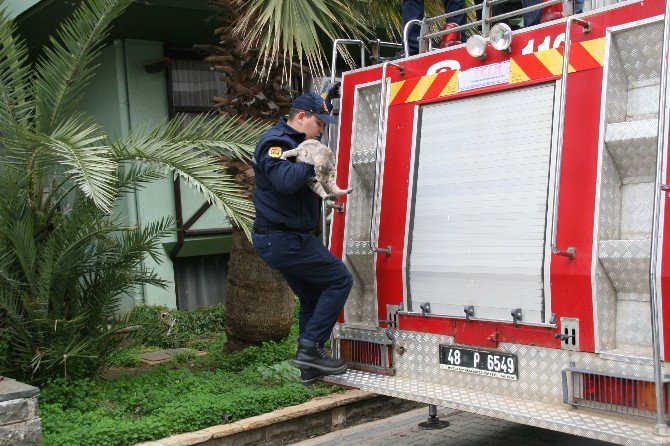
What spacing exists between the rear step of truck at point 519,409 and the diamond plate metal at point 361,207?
0.50m

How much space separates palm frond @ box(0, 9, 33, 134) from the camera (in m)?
6.61

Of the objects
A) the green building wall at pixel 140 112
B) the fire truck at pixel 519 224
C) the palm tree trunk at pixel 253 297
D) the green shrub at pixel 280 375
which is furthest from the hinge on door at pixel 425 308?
the green building wall at pixel 140 112

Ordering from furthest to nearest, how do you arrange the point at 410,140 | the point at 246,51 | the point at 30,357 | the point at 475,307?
the point at 246,51 < the point at 30,357 < the point at 410,140 < the point at 475,307

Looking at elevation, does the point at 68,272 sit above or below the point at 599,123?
below

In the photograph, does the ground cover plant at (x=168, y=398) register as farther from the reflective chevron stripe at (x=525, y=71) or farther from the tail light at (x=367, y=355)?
the reflective chevron stripe at (x=525, y=71)

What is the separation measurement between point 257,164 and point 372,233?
0.97 m

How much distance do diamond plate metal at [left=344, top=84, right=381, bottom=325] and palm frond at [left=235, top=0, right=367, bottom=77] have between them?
1.57m

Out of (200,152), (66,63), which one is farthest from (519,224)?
(66,63)

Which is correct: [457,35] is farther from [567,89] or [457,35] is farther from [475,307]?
[475,307]

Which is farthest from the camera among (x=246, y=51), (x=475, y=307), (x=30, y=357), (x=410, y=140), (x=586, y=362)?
(x=246, y=51)

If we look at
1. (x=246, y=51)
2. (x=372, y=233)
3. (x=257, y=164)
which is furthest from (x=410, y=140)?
(x=246, y=51)

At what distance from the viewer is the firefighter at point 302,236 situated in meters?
5.41

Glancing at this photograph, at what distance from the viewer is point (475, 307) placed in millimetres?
5199

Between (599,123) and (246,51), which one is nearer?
(599,123)
